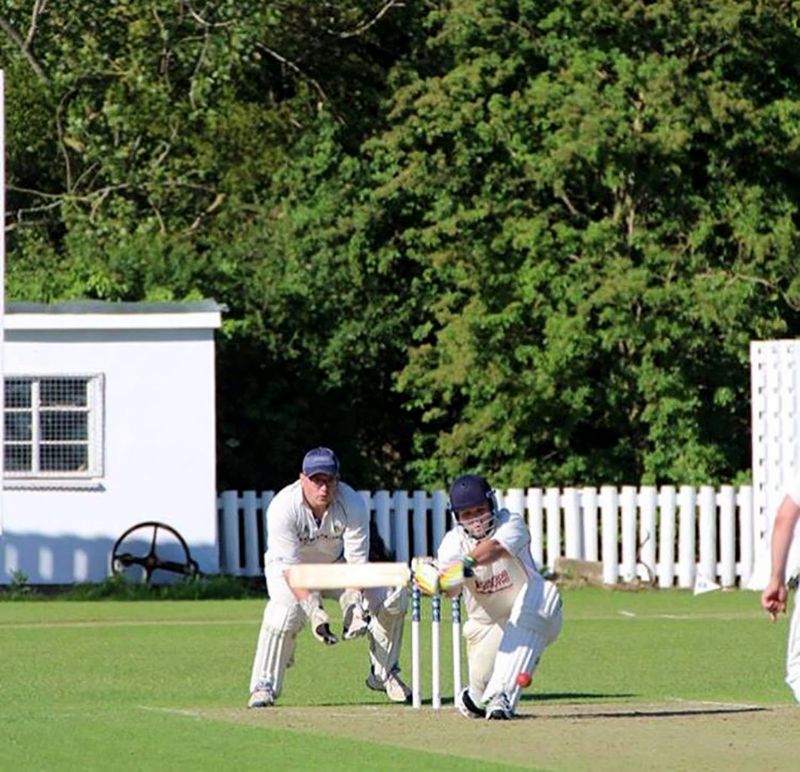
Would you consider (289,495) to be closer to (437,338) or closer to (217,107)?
(437,338)

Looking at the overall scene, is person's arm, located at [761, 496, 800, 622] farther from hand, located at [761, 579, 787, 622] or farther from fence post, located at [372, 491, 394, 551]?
fence post, located at [372, 491, 394, 551]

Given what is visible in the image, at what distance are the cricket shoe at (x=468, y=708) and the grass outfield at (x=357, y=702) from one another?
14cm

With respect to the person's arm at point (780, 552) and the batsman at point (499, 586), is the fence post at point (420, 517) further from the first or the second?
the person's arm at point (780, 552)

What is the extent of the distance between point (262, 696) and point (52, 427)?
15052 millimetres

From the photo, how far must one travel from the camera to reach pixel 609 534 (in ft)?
95.9

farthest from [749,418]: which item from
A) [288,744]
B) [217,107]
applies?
[288,744]

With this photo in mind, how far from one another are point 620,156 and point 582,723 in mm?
19586

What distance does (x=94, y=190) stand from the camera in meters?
36.8

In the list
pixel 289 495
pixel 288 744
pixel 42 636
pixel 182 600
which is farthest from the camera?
pixel 182 600

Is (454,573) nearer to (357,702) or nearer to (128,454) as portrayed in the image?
(357,702)

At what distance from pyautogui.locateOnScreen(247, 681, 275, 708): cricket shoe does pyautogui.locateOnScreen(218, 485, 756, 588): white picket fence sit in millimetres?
15153

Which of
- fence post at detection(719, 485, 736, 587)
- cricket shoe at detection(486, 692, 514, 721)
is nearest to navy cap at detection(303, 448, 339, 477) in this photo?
cricket shoe at detection(486, 692, 514, 721)

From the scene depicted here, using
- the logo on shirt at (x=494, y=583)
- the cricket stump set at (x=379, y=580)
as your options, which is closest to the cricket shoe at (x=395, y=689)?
the cricket stump set at (x=379, y=580)

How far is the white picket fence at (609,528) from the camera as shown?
2917 centimetres
